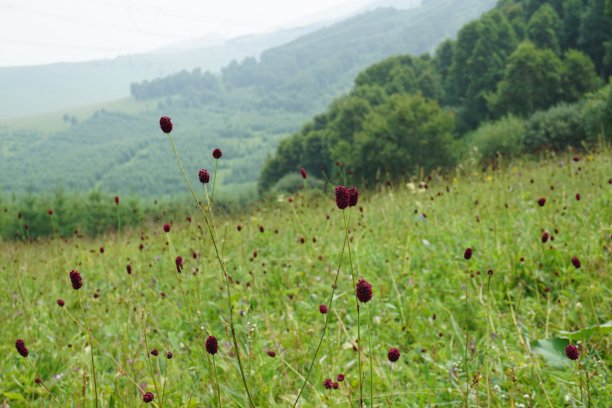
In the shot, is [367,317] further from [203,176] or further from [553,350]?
[203,176]

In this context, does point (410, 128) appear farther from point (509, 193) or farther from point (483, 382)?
point (483, 382)

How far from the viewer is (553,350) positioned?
6.09 feet

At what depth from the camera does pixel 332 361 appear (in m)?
2.34

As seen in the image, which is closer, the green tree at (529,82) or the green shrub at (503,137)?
the green shrub at (503,137)

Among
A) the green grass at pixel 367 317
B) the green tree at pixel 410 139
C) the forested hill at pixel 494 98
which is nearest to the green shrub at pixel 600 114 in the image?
the forested hill at pixel 494 98

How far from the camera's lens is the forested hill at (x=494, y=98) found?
29.4m

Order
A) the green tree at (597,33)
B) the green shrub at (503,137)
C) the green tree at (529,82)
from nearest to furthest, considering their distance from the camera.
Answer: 1. the green shrub at (503,137)
2. the green tree at (529,82)
3. the green tree at (597,33)

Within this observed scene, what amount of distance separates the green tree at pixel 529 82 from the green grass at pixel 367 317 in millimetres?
35011

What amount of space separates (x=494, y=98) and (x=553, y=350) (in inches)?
1570

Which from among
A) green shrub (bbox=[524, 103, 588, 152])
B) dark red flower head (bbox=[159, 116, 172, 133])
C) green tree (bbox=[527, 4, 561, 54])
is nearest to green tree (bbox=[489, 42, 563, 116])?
green shrub (bbox=[524, 103, 588, 152])

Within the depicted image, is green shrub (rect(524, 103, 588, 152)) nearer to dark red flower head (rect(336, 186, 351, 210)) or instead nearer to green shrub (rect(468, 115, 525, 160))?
green shrub (rect(468, 115, 525, 160))

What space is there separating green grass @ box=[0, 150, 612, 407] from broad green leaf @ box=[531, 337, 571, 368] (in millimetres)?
10

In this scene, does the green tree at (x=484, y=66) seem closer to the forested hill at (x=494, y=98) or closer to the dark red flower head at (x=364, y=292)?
the forested hill at (x=494, y=98)

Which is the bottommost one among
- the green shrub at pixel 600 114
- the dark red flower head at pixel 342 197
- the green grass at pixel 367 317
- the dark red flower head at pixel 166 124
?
the green shrub at pixel 600 114
